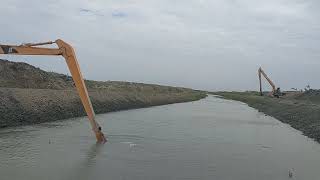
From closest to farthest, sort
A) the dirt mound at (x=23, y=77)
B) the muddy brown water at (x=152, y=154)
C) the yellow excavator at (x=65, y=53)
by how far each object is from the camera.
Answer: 1. the muddy brown water at (x=152, y=154)
2. the yellow excavator at (x=65, y=53)
3. the dirt mound at (x=23, y=77)

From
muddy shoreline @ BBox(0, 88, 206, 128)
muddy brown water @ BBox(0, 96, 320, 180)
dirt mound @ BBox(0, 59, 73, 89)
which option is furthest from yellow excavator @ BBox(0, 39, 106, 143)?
dirt mound @ BBox(0, 59, 73, 89)

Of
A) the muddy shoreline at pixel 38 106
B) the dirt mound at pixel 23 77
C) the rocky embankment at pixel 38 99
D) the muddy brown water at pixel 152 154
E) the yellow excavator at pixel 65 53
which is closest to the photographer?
the muddy brown water at pixel 152 154

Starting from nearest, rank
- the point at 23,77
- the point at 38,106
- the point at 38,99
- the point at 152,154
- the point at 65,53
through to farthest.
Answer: the point at 152,154, the point at 65,53, the point at 38,106, the point at 38,99, the point at 23,77

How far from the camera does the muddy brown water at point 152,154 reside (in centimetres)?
1394

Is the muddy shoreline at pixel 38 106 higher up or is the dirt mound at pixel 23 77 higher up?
the dirt mound at pixel 23 77

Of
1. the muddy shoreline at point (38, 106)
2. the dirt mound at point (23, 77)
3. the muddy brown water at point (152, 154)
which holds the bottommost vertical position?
the muddy brown water at point (152, 154)

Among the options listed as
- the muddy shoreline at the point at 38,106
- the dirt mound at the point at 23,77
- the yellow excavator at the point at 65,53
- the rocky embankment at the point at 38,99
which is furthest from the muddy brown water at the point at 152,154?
the dirt mound at the point at 23,77

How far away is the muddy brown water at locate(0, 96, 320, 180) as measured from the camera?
549 inches

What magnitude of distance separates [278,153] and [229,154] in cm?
247

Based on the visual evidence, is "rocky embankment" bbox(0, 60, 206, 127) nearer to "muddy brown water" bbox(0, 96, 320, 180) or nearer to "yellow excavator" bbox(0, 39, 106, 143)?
"muddy brown water" bbox(0, 96, 320, 180)

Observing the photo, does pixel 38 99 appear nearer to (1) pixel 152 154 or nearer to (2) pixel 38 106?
(2) pixel 38 106

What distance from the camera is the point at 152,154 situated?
17547 millimetres

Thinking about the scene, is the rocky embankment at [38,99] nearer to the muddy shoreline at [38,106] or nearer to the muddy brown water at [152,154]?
the muddy shoreline at [38,106]

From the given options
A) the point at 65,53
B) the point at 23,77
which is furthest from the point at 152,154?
the point at 23,77
